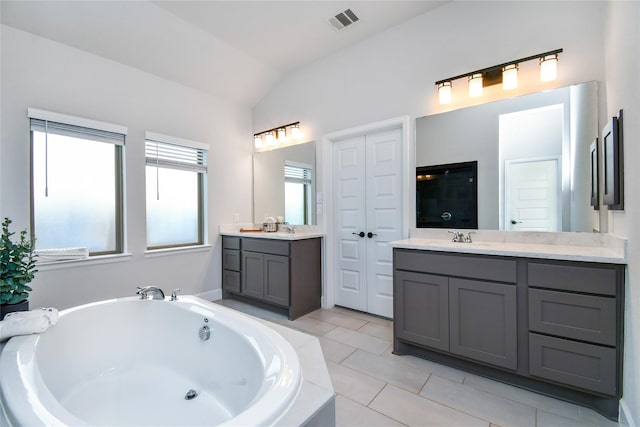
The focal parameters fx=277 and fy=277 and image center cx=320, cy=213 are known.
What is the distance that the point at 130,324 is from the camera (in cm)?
196

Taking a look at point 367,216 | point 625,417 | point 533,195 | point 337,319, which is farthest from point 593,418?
point 367,216

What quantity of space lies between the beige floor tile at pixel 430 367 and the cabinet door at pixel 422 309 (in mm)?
150

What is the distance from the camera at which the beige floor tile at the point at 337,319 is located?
2.84m

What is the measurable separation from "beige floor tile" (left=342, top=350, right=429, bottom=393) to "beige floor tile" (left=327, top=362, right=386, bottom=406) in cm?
6

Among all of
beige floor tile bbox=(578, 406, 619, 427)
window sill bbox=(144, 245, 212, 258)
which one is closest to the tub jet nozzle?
window sill bbox=(144, 245, 212, 258)

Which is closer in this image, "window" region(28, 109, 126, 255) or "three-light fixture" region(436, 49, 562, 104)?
"three-light fixture" region(436, 49, 562, 104)

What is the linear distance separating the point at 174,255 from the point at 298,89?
8.51 feet

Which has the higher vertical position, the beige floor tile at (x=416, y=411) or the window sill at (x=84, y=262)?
the window sill at (x=84, y=262)

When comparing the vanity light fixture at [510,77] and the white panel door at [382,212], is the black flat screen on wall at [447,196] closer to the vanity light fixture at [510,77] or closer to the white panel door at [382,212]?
the white panel door at [382,212]

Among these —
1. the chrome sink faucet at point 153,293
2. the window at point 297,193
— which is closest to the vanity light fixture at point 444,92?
the window at point 297,193

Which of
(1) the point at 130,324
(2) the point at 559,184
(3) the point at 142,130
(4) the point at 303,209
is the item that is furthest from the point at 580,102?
(3) the point at 142,130

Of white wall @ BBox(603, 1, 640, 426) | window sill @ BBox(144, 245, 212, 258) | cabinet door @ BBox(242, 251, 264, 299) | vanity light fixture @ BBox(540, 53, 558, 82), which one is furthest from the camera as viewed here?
cabinet door @ BBox(242, 251, 264, 299)

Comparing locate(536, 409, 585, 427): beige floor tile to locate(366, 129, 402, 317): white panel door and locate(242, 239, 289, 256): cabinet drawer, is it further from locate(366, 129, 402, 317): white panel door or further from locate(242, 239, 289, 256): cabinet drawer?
locate(242, 239, 289, 256): cabinet drawer

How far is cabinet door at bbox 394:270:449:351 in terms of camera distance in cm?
202
